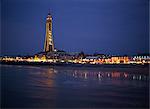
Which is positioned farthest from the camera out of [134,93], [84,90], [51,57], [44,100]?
[51,57]

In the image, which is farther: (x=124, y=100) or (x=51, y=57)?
(x=51, y=57)

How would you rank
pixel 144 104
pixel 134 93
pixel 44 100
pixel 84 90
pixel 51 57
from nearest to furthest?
1. pixel 144 104
2. pixel 44 100
3. pixel 134 93
4. pixel 84 90
5. pixel 51 57

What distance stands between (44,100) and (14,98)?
1.28 meters

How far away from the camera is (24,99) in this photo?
1234cm

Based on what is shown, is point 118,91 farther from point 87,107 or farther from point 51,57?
point 51,57

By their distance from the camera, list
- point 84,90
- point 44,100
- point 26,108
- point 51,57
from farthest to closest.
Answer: point 51,57
point 84,90
point 44,100
point 26,108

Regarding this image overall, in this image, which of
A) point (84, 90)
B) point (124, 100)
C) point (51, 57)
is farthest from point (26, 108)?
point (51, 57)

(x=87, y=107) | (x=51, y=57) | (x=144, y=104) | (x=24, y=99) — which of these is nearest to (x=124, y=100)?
(x=144, y=104)

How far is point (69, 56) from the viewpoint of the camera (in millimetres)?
66875

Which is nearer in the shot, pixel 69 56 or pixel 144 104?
pixel 144 104

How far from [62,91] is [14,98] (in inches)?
111

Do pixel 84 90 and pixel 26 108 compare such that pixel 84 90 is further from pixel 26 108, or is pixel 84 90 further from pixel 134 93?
pixel 26 108

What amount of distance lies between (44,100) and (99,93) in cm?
297

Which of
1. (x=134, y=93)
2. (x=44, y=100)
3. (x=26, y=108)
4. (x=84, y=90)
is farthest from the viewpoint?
(x=84, y=90)
